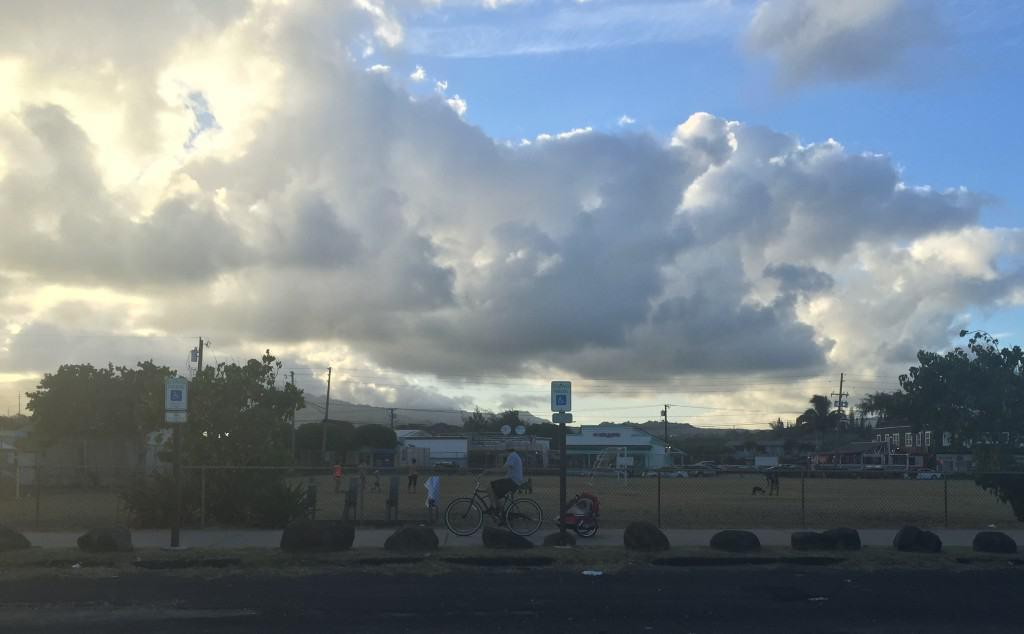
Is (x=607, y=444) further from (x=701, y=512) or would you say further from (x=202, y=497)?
(x=202, y=497)

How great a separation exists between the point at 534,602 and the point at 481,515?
705cm

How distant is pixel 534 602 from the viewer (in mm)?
12336

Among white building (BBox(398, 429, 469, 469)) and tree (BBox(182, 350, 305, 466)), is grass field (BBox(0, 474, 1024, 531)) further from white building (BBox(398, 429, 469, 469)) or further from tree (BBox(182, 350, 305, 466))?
white building (BBox(398, 429, 469, 469))

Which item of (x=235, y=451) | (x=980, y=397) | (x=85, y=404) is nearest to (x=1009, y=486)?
(x=980, y=397)

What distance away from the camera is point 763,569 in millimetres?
15461

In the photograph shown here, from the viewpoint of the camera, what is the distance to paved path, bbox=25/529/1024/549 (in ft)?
59.9

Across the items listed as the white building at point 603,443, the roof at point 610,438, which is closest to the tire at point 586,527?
the white building at point 603,443

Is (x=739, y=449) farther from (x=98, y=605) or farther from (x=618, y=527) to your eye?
(x=98, y=605)

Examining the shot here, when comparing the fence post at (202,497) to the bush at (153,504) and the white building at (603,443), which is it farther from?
the white building at (603,443)

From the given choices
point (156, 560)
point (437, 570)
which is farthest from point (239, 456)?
point (437, 570)

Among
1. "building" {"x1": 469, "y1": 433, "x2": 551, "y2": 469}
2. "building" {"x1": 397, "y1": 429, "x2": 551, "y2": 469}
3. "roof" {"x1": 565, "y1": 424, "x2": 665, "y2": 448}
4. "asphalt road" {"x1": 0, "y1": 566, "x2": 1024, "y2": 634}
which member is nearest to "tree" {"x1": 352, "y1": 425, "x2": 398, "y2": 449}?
"building" {"x1": 397, "y1": 429, "x2": 551, "y2": 469}

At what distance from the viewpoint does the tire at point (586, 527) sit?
63.9 feet

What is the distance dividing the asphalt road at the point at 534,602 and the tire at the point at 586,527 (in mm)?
4200

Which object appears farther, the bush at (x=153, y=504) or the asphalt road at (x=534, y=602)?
the bush at (x=153, y=504)
